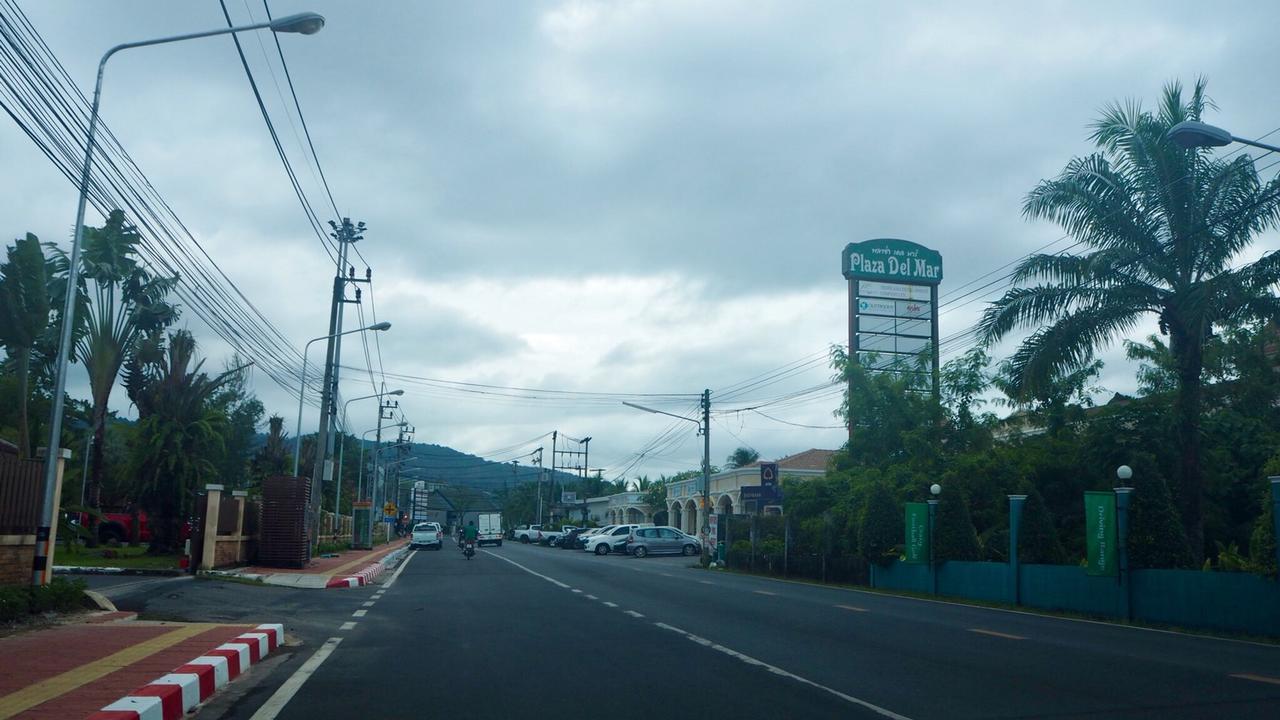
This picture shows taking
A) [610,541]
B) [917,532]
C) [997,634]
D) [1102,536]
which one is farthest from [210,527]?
[610,541]

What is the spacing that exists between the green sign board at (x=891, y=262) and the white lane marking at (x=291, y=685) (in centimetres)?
3447

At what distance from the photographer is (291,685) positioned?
350 inches

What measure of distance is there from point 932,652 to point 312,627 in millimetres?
8545

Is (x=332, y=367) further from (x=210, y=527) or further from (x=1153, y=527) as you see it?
(x=1153, y=527)

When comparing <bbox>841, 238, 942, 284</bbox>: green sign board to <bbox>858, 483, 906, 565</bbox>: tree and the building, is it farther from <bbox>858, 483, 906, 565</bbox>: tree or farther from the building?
<bbox>858, 483, 906, 565</bbox>: tree

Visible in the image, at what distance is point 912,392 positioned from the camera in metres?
38.5

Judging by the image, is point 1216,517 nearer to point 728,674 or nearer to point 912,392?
point 912,392

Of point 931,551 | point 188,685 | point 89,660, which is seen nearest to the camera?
point 188,685

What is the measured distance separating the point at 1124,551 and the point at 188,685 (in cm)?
1732

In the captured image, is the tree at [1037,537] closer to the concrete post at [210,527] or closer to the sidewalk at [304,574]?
the sidewalk at [304,574]

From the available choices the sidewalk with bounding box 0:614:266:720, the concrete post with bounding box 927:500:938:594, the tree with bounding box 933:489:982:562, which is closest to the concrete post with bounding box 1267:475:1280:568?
the tree with bounding box 933:489:982:562

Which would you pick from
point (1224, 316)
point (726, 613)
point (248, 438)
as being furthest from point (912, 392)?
point (248, 438)

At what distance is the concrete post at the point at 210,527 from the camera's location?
25266 mm

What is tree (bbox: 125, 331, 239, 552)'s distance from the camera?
3006 cm
